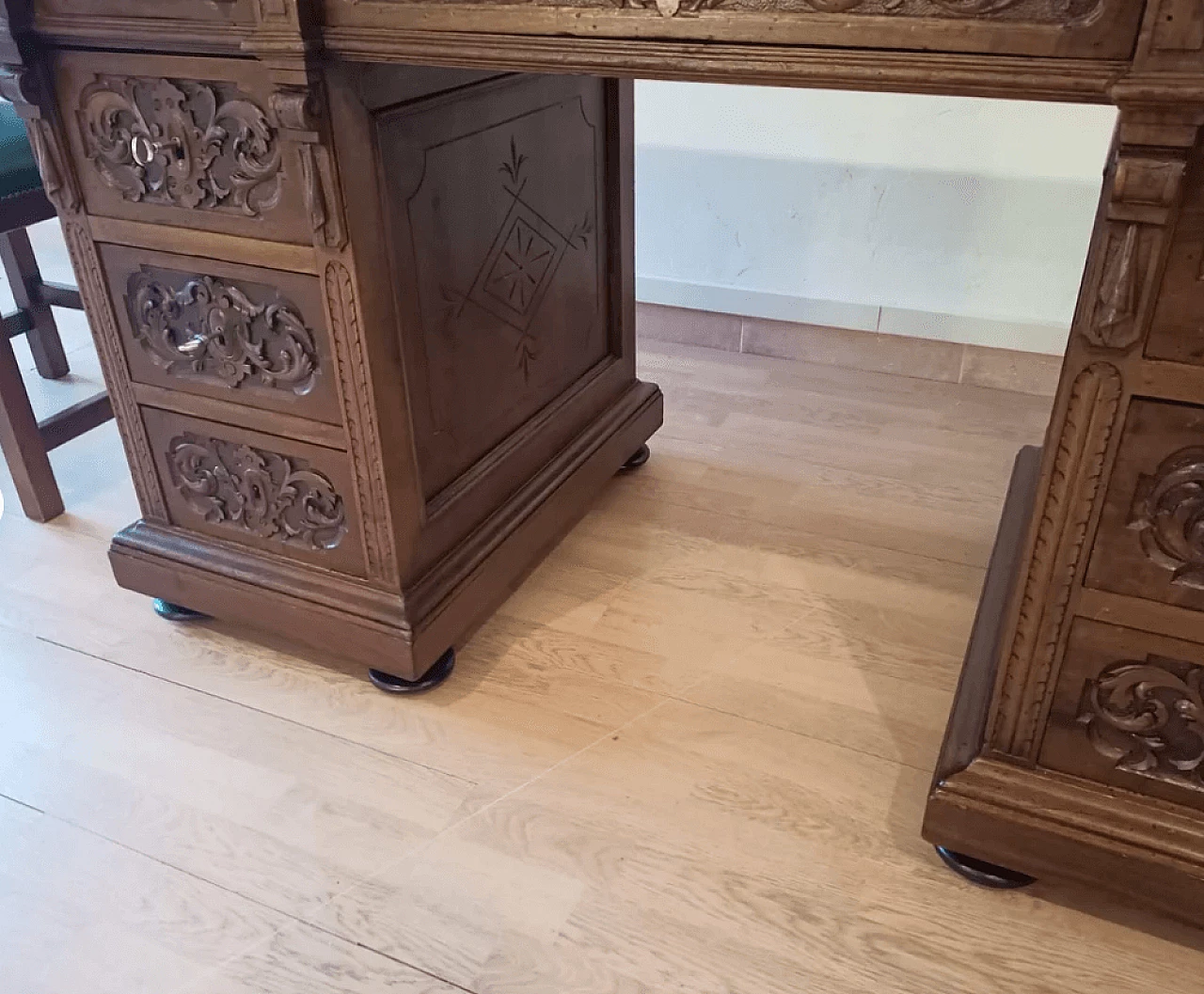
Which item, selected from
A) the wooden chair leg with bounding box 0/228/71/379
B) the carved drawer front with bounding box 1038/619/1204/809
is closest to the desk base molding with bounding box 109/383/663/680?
the carved drawer front with bounding box 1038/619/1204/809

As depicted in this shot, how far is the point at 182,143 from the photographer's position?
1.00 meters

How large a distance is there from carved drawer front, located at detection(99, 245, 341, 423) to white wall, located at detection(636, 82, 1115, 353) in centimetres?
114

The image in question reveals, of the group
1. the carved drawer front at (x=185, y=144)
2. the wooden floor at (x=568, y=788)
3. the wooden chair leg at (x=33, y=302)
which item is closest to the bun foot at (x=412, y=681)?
the wooden floor at (x=568, y=788)

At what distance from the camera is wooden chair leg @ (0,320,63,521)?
147 cm

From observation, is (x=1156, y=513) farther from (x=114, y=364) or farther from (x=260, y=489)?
(x=114, y=364)

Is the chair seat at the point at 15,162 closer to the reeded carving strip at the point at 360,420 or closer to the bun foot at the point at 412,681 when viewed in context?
the reeded carving strip at the point at 360,420

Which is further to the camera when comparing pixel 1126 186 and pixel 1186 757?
pixel 1186 757

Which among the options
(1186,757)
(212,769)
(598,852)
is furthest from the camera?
(212,769)

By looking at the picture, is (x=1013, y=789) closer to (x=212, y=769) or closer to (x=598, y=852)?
A: (x=598, y=852)

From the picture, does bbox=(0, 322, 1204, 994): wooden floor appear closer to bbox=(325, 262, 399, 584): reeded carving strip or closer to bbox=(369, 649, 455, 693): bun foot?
bbox=(369, 649, 455, 693): bun foot

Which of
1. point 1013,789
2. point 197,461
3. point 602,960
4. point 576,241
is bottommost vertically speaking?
point 602,960

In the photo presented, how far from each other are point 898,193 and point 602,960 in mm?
1442

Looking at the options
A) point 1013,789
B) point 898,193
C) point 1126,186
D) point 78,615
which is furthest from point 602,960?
point 898,193

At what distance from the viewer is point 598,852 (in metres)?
1.02
